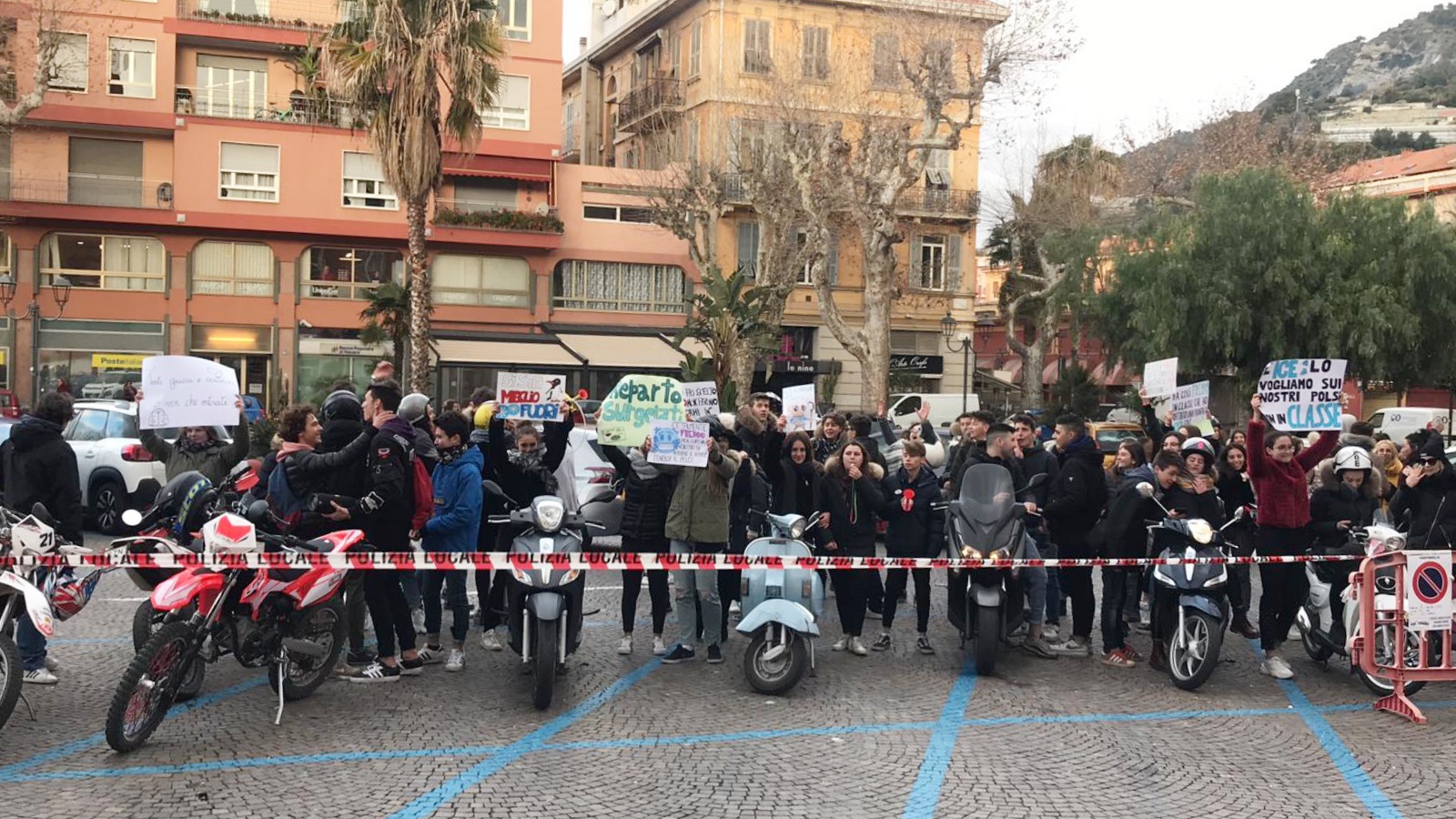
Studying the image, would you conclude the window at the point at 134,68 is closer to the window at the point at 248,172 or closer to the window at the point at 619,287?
the window at the point at 248,172

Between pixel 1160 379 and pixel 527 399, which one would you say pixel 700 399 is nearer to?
pixel 527 399

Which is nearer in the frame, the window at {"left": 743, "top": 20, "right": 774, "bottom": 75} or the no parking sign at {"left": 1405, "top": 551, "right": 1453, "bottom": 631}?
the no parking sign at {"left": 1405, "top": 551, "right": 1453, "bottom": 631}

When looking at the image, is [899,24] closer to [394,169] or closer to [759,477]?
[394,169]

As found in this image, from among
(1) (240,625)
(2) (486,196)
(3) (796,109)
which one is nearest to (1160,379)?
(1) (240,625)

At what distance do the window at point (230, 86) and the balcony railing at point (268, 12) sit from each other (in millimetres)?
1102

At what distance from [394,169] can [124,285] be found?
15680 mm

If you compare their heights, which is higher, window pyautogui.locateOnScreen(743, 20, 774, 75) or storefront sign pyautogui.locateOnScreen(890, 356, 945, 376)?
window pyautogui.locateOnScreen(743, 20, 774, 75)

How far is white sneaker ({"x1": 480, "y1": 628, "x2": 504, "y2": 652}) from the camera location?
9062 mm

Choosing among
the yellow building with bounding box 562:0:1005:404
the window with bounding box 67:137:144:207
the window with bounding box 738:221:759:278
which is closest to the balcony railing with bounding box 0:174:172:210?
the window with bounding box 67:137:144:207

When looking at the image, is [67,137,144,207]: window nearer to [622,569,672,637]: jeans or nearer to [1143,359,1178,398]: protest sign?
[1143,359,1178,398]: protest sign

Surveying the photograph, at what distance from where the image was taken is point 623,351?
37.8m

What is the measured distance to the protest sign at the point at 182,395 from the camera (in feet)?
27.9

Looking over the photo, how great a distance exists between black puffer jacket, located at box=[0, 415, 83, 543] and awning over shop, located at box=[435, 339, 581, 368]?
2810cm

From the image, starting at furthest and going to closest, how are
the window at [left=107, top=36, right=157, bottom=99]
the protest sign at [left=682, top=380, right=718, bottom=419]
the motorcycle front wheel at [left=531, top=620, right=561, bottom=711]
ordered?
the window at [left=107, top=36, right=157, bottom=99], the protest sign at [left=682, top=380, right=718, bottom=419], the motorcycle front wheel at [left=531, top=620, right=561, bottom=711]
